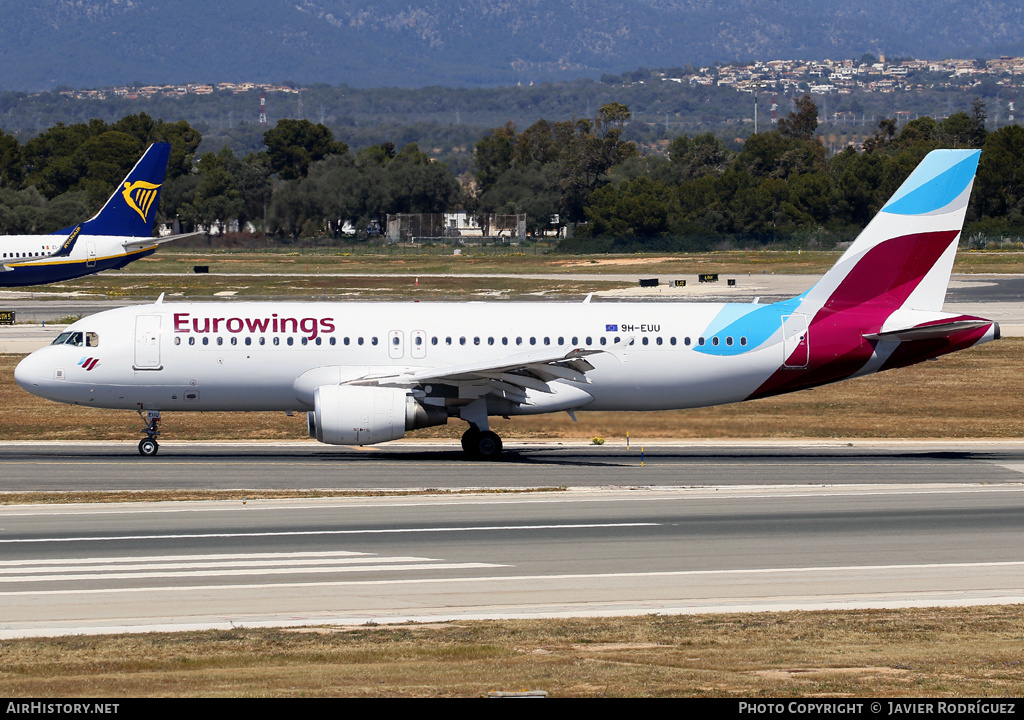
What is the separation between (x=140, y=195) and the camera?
8012cm

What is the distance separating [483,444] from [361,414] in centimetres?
370

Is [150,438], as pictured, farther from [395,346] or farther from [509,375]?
[509,375]

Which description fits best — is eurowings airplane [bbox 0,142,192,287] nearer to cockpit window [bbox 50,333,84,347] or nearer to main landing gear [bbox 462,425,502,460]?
cockpit window [bbox 50,333,84,347]

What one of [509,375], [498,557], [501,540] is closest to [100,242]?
[509,375]

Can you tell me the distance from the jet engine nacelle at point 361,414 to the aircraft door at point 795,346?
9.74 m

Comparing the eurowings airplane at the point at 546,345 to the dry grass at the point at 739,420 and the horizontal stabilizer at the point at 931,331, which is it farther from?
the dry grass at the point at 739,420

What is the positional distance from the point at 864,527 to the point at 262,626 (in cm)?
1223

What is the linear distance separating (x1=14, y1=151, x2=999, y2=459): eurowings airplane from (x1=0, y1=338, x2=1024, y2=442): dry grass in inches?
63.2

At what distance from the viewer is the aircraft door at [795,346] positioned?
3159cm

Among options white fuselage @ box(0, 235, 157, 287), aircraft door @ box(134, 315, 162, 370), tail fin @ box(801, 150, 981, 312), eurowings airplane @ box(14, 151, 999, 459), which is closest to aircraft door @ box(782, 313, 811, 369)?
eurowings airplane @ box(14, 151, 999, 459)

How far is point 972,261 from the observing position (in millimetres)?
112938

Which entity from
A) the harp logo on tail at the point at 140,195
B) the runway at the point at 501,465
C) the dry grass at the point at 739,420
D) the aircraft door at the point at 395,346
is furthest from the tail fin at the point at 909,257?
the harp logo on tail at the point at 140,195

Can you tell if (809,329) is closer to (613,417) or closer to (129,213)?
(613,417)

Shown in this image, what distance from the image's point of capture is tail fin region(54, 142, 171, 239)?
7925 centimetres
